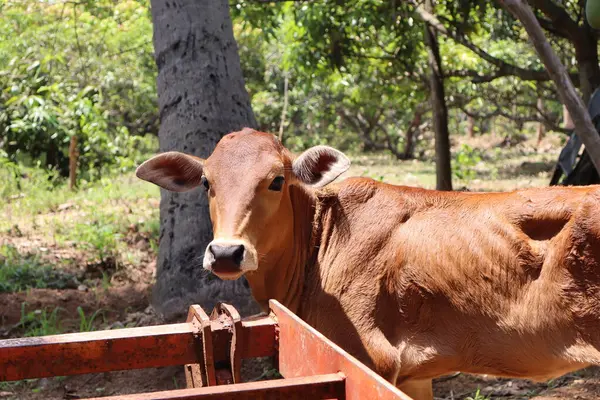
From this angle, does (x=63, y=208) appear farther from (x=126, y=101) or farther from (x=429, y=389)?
(x=126, y=101)

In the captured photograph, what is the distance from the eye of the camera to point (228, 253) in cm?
308

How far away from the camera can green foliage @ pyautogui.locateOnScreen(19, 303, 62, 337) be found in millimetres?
5090

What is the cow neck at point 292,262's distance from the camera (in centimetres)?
375

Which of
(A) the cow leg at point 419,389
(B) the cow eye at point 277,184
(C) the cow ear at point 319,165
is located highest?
(C) the cow ear at point 319,165

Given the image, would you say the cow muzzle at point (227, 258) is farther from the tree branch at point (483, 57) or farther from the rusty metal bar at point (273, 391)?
the tree branch at point (483, 57)

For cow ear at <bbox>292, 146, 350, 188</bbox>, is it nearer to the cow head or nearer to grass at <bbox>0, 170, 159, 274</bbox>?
the cow head

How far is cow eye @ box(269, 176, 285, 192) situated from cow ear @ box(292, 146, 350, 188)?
7.1 inches

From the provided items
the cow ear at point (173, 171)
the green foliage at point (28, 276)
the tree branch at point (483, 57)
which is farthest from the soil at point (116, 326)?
the tree branch at point (483, 57)

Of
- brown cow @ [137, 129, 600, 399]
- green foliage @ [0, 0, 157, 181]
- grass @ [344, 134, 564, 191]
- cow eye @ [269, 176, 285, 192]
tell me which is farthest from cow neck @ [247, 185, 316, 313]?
grass @ [344, 134, 564, 191]

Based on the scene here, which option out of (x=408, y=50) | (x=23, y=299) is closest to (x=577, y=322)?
(x=23, y=299)

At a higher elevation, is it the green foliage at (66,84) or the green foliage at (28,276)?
the green foliage at (66,84)

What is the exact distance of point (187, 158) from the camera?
3756mm

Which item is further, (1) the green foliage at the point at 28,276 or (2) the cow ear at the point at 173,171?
(1) the green foliage at the point at 28,276

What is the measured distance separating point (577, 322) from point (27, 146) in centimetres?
978
